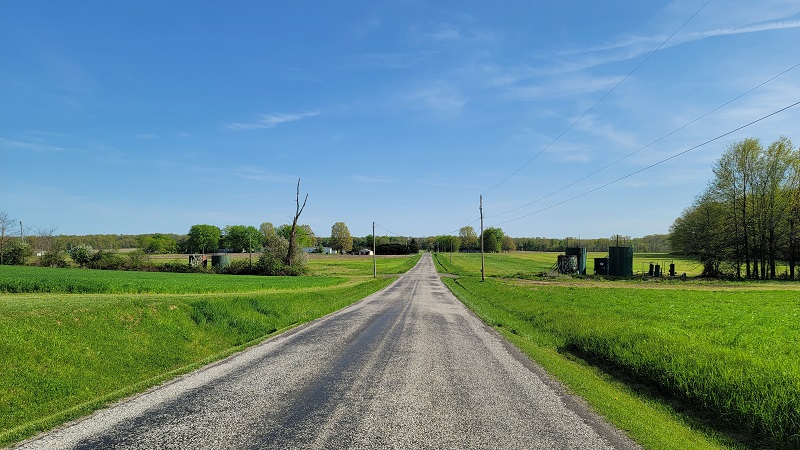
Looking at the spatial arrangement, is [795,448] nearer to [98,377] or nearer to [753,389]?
[753,389]

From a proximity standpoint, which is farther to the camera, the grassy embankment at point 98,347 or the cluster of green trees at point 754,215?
the cluster of green trees at point 754,215

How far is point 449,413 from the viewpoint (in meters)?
7.48

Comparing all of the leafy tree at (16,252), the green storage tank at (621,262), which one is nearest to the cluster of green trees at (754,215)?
the green storage tank at (621,262)

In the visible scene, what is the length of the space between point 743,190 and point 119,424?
72844 millimetres

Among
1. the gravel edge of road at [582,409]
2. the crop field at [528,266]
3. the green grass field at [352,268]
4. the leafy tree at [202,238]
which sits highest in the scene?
the leafy tree at [202,238]

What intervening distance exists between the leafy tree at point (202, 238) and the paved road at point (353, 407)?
7307 inches

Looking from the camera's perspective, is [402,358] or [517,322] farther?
[517,322]

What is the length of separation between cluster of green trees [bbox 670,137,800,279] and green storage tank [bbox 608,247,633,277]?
997cm

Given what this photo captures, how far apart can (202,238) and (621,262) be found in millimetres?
169383

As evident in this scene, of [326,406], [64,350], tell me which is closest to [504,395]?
[326,406]

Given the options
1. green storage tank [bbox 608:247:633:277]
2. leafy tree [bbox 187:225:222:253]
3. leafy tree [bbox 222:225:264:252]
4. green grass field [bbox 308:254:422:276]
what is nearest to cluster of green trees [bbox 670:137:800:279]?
green storage tank [bbox 608:247:633:277]

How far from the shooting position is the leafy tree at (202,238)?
18062 cm

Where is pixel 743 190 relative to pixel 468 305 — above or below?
above

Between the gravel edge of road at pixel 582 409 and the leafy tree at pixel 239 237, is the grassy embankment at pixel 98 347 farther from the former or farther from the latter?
the leafy tree at pixel 239 237
